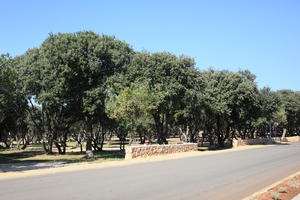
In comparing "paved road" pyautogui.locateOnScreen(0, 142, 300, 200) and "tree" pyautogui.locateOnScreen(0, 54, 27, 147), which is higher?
"tree" pyautogui.locateOnScreen(0, 54, 27, 147)

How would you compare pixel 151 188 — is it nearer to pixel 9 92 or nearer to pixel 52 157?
pixel 9 92

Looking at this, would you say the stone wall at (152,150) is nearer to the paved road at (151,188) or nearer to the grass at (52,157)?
the grass at (52,157)

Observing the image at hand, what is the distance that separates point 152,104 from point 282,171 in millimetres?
14000

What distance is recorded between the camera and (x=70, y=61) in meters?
25.9

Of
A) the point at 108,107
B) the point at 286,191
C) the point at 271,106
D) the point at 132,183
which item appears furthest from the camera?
the point at 271,106

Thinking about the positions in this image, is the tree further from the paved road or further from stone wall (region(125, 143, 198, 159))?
the paved road

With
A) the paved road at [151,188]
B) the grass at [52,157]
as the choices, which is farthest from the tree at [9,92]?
the paved road at [151,188]

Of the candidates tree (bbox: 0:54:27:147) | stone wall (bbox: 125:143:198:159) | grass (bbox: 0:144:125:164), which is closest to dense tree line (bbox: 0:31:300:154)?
tree (bbox: 0:54:27:147)

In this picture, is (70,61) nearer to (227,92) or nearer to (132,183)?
(132,183)

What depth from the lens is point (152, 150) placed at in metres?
25.4

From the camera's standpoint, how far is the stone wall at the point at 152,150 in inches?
928

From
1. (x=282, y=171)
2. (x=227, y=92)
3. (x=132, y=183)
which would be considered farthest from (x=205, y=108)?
(x=132, y=183)

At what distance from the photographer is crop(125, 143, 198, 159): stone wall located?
23.6 metres

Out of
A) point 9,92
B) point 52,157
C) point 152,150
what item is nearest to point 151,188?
point 152,150
